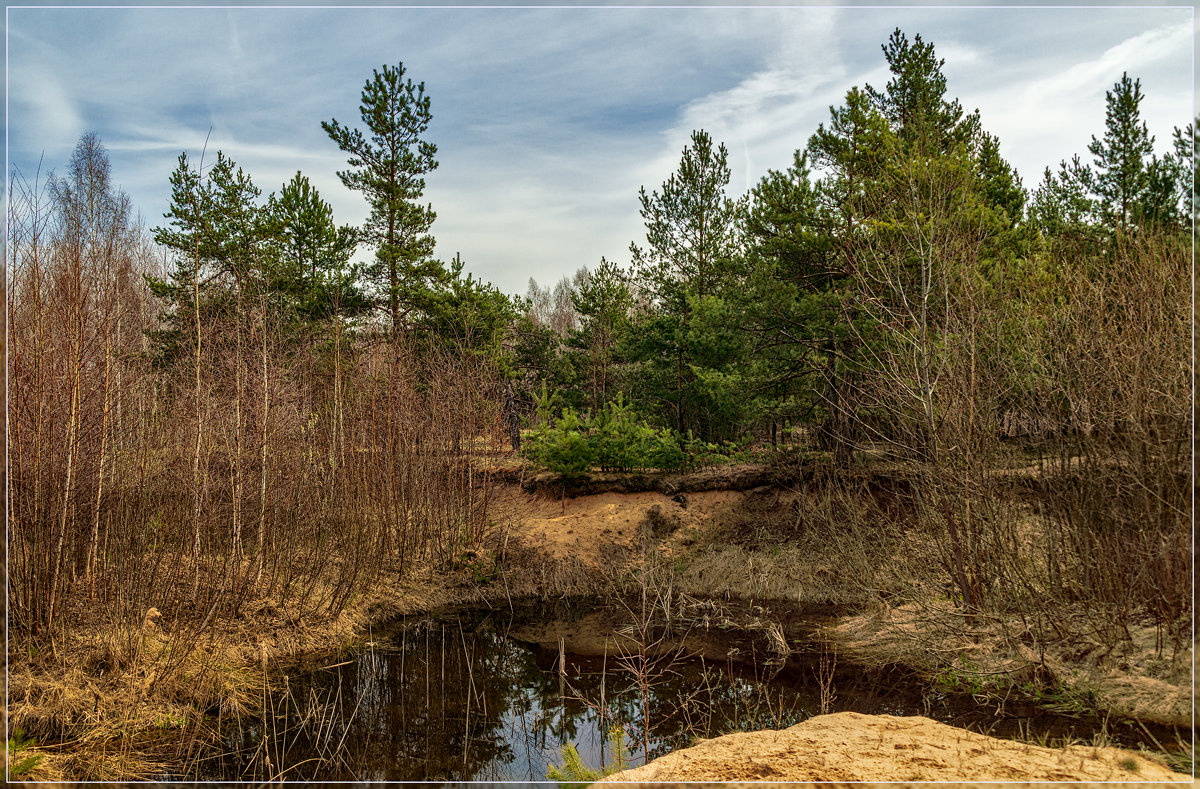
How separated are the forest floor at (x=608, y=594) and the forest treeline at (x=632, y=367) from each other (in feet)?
1.44

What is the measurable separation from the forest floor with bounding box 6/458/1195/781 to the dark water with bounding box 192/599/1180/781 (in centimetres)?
48

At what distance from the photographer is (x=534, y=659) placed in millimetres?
10070

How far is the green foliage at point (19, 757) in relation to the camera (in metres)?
5.29

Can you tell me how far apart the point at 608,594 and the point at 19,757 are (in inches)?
376

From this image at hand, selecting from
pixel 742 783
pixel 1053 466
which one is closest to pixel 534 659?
pixel 742 783

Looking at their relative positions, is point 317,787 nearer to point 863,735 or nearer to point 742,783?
point 742,783

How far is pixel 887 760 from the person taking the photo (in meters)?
4.82

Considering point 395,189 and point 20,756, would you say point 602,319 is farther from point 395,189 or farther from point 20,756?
point 20,756

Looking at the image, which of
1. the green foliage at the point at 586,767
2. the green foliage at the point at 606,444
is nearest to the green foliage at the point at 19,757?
the green foliage at the point at 586,767

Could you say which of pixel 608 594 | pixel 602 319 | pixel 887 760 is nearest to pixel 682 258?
pixel 602 319

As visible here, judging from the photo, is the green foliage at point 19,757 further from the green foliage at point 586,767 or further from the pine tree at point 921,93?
the pine tree at point 921,93

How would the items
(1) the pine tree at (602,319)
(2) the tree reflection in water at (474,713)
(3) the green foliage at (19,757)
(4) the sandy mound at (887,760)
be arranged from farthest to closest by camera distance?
(1) the pine tree at (602,319) < (2) the tree reflection in water at (474,713) < (3) the green foliage at (19,757) < (4) the sandy mound at (887,760)

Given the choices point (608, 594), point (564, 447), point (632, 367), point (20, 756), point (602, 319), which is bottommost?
point (608, 594)

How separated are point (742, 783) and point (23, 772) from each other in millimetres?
5400
